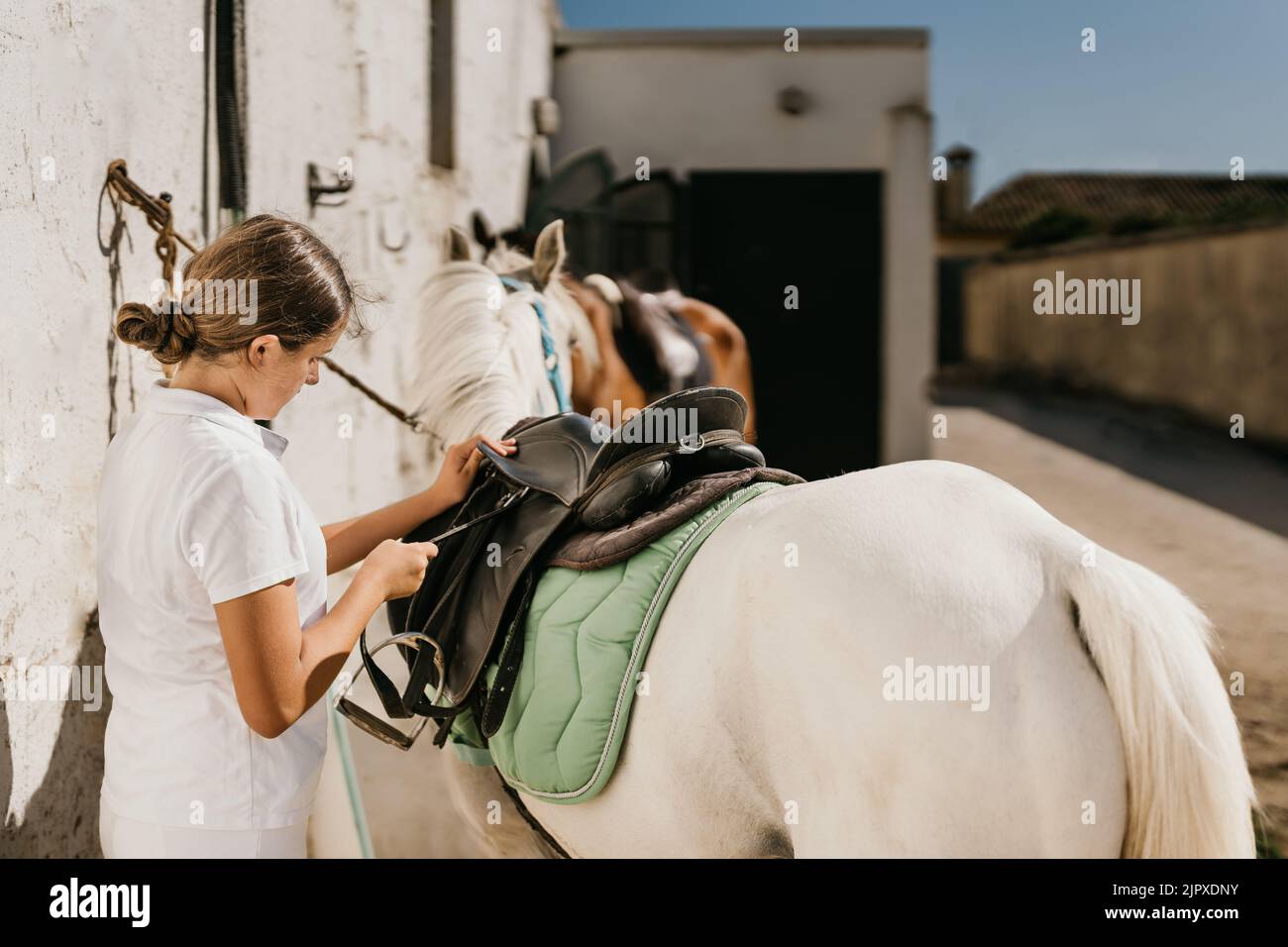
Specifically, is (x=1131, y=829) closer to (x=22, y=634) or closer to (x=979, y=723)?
(x=979, y=723)

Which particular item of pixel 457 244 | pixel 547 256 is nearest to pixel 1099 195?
pixel 547 256

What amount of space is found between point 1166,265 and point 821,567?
10584 millimetres

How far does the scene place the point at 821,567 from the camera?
126 centimetres

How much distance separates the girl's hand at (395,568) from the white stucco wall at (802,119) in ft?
23.2

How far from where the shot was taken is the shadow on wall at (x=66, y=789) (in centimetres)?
159

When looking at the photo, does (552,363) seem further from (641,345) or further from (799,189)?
(799,189)

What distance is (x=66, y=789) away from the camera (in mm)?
1750

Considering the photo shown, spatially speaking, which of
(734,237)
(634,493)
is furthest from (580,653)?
(734,237)

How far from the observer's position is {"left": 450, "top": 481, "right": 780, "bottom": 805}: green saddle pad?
57.6 inches

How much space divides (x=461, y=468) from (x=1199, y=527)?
6524 millimetres

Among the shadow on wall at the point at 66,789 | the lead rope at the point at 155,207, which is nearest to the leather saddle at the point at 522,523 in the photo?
the shadow on wall at the point at 66,789

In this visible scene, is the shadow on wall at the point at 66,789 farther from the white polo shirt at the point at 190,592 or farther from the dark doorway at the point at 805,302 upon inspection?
the dark doorway at the point at 805,302

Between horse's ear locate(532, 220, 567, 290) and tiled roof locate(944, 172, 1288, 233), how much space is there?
20.9m

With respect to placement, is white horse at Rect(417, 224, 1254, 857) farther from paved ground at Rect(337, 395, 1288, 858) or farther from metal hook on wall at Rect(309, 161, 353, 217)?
metal hook on wall at Rect(309, 161, 353, 217)
